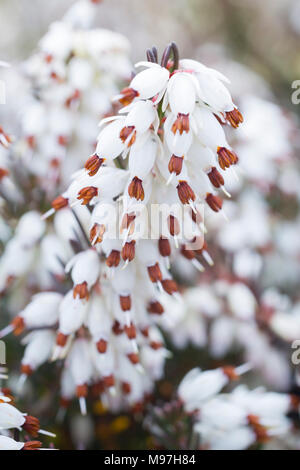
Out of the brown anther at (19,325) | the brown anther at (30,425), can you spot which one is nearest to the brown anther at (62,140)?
the brown anther at (19,325)

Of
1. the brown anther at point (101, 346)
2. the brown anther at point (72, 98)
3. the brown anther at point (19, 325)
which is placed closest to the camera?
the brown anther at point (101, 346)

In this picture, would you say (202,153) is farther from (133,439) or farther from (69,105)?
(133,439)

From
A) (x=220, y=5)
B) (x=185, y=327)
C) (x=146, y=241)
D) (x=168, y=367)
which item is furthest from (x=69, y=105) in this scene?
(x=220, y=5)

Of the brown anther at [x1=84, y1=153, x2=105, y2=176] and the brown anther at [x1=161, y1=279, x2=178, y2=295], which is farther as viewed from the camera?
the brown anther at [x1=161, y1=279, x2=178, y2=295]

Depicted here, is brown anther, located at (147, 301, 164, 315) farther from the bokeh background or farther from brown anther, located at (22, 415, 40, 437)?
the bokeh background

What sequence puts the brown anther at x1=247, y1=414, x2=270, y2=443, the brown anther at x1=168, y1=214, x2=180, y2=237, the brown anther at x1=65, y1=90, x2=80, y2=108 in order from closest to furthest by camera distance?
the brown anther at x1=168, y1=214, x2=180, y2=237 < the brown anther at x1=247, y1=414, x2=270, y2=443 < the brown anther at x1=65, y1=90, x2=80, y2=108

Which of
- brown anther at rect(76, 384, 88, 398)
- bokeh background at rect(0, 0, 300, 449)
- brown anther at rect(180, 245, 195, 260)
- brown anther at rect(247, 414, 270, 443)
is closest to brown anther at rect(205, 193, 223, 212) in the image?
brown anther at rect(180, 245, 195, 260)

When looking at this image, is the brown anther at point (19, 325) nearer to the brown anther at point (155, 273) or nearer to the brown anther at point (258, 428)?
the brown anther at point (155, 273)
